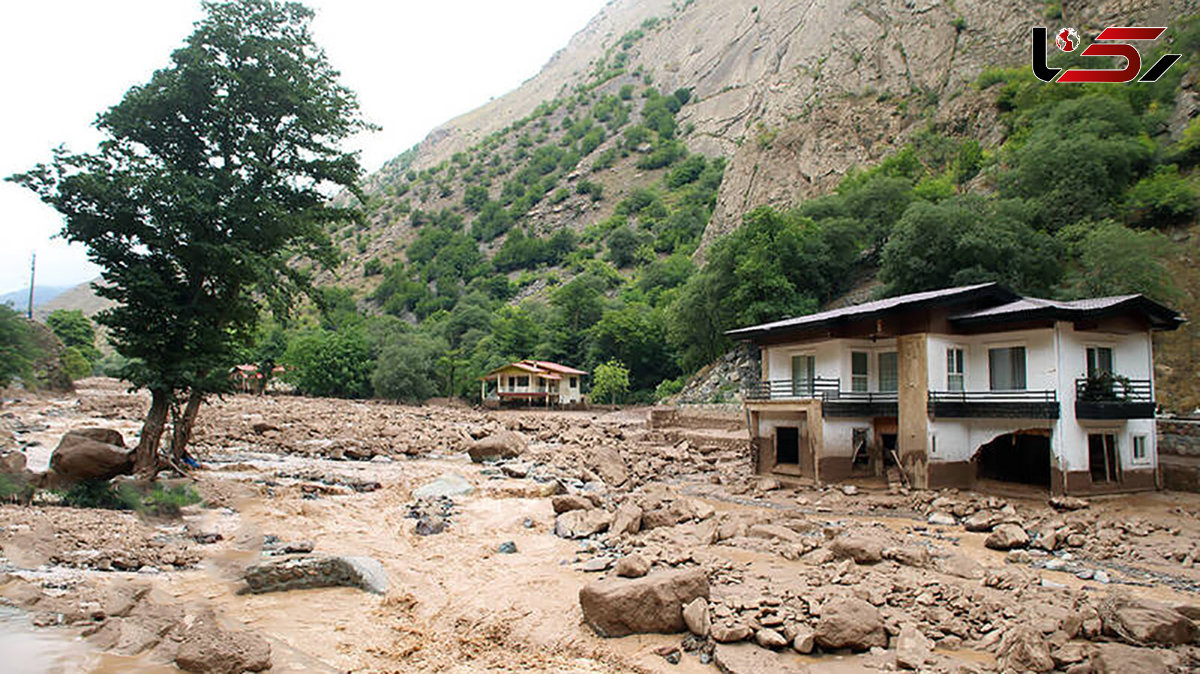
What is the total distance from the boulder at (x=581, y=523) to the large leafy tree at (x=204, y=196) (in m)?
9.84

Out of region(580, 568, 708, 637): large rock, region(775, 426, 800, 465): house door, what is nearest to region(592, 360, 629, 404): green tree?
region(775, 426, 800, 465): house door

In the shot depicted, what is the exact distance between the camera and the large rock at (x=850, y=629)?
750 centimetres

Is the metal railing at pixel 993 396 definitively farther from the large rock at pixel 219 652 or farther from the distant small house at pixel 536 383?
the distant small house at pixel 536 383

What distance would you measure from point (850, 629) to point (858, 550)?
3.81m

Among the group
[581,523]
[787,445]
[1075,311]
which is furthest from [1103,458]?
[581,523]

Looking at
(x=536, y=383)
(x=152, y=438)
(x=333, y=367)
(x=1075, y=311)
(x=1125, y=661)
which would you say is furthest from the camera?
(x=333, y=367)

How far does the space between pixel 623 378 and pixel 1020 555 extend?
1696 inches

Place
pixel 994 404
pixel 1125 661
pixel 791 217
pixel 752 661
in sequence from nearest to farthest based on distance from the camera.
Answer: pixel 1125 661
pixel 752 661
pixel 994 404
pixel 791 217

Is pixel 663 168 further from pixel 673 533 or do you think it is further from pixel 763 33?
pixel 673 533

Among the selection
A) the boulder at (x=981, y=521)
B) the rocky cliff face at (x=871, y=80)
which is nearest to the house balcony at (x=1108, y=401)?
the boulder at (x=981, y=521)

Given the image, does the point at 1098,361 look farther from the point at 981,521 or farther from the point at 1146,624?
the point at 1146,624

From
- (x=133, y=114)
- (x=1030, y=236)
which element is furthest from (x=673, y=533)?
(x=1030, y=236)

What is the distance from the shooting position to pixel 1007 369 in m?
18.4

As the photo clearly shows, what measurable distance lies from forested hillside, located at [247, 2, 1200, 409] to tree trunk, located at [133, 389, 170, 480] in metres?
5.22
